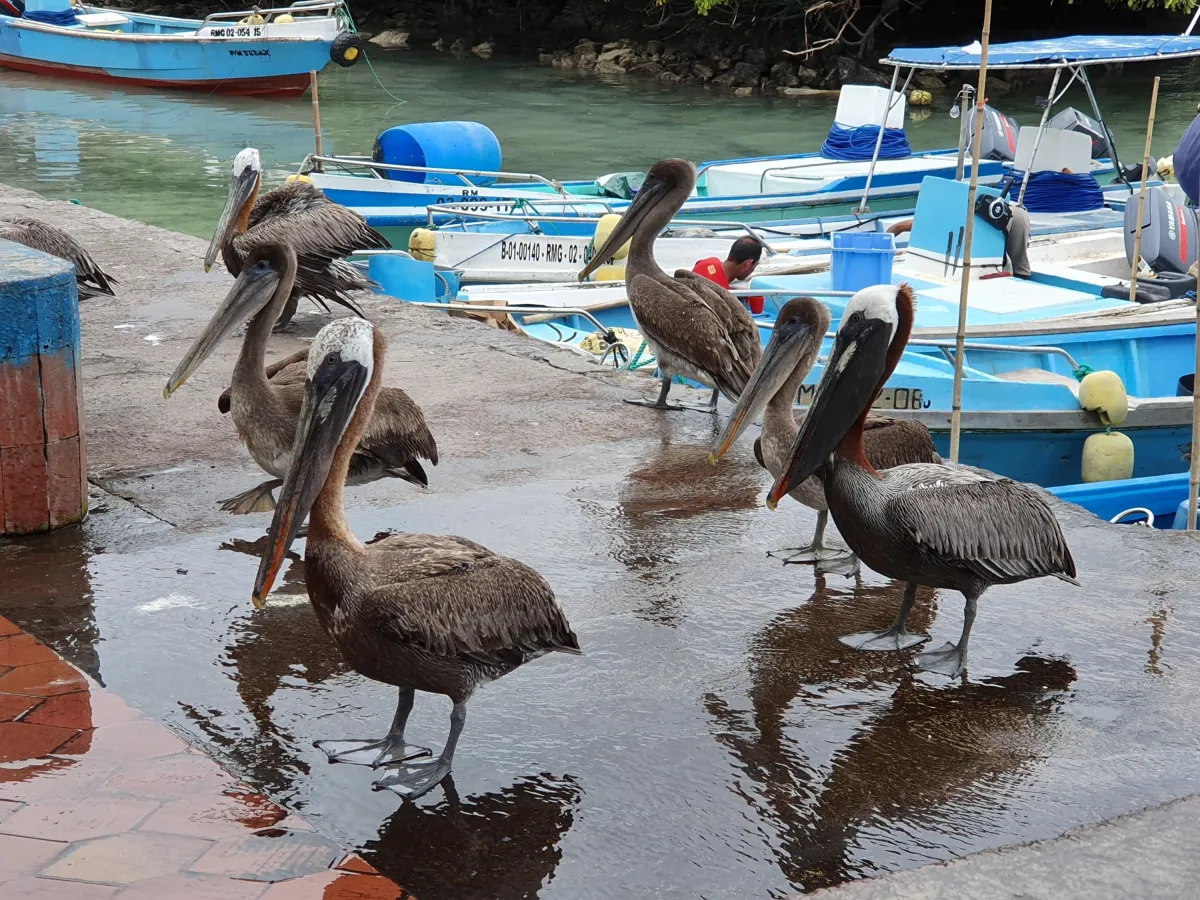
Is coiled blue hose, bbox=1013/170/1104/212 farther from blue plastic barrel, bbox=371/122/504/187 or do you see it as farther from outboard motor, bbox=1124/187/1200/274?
blue plastic barrel, bbox=371/122/504/187

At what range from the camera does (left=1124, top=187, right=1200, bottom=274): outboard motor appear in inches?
469

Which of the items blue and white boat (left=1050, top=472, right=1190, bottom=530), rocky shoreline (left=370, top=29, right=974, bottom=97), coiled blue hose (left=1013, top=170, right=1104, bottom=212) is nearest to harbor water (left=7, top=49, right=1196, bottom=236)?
rocky shoreline (left=370, top=29, right=974, bottom=97)

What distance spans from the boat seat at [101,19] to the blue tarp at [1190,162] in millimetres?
29752

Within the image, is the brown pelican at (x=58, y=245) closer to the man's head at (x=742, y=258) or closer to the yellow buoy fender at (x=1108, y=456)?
the man's head at (x=742, y=258)

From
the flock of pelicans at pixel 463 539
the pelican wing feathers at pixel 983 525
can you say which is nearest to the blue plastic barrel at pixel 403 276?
the flock of pelicans at pixel 463 539

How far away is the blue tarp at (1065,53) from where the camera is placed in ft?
41.8

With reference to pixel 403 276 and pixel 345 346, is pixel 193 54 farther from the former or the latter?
pixel 345 346

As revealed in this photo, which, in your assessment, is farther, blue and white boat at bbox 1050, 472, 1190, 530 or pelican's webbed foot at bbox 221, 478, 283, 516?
blue and white boat at bbox 1050, 472, 1190, 530

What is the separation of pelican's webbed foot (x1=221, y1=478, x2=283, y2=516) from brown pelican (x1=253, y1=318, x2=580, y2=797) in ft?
4.99

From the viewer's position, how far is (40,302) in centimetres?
438

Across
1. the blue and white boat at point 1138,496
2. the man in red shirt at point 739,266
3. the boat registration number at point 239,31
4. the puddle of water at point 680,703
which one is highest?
the boat registration number at point 239,31

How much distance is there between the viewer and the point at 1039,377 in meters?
9.77

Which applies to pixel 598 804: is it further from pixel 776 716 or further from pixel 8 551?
pixel 8 551

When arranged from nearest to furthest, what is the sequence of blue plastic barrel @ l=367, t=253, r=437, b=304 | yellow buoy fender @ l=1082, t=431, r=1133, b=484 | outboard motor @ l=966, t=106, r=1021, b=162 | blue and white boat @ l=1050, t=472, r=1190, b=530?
blue and white boat @ l=1050, t=472, r=1190, b=530, yellow buoy fender @ l=1082, t=431, r=1133, b=484, blue plastic barrel @ l=367, t=253, r=437, b=304, outboard motor @ l=966, t=106, r=1021, b=162
